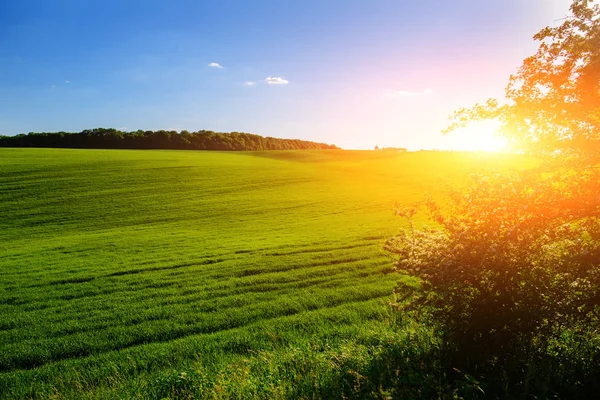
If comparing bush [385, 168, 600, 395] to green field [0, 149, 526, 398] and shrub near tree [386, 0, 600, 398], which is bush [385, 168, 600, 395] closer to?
shrub near tree [386, 0, 600, 398]

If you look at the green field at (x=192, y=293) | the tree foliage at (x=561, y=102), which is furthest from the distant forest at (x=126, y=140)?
the tree foliage at (x=561, y=102)

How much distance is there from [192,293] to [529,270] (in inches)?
425

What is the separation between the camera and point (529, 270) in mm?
6453

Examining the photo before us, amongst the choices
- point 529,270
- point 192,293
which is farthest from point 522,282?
point 192,293

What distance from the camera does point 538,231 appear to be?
21.2ft

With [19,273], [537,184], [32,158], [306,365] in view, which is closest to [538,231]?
[537,184]

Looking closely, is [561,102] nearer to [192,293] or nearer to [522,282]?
[522,282]

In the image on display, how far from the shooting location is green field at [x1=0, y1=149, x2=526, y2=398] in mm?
7887

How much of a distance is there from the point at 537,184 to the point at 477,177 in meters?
0.98

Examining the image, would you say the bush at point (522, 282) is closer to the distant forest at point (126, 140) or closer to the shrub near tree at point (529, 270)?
the shrub near tree at point (529, 270)

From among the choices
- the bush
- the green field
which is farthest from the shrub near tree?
the green field

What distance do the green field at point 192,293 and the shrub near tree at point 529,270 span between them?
1033 mm

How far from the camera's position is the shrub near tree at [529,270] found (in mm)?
6211

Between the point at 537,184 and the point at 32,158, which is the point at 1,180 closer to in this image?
the point at 32,158
